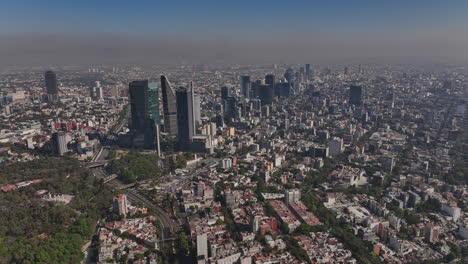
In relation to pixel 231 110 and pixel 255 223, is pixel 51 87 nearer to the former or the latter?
pixel 231 110

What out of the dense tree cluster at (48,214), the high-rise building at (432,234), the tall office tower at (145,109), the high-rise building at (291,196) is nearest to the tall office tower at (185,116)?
the tall office tower at (145,109)

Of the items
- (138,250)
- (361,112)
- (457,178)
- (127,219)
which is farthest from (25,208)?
(361,112)

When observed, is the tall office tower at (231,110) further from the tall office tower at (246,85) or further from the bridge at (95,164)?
the bridge at (95,164)

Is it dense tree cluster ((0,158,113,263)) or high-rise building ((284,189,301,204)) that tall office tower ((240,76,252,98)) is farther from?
high-rise building ((284,189,301,204))

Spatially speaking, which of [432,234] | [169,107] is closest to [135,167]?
[169,107]

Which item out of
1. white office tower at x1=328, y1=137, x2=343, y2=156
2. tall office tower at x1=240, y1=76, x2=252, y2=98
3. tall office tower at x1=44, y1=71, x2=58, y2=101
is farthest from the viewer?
tall office tower at x1=240, y1=76, x2=252, y2=98

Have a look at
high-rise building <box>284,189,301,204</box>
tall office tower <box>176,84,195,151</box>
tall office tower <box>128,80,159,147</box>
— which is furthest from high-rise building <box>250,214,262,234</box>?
tall office tower <box>128,80,159,147</box>
